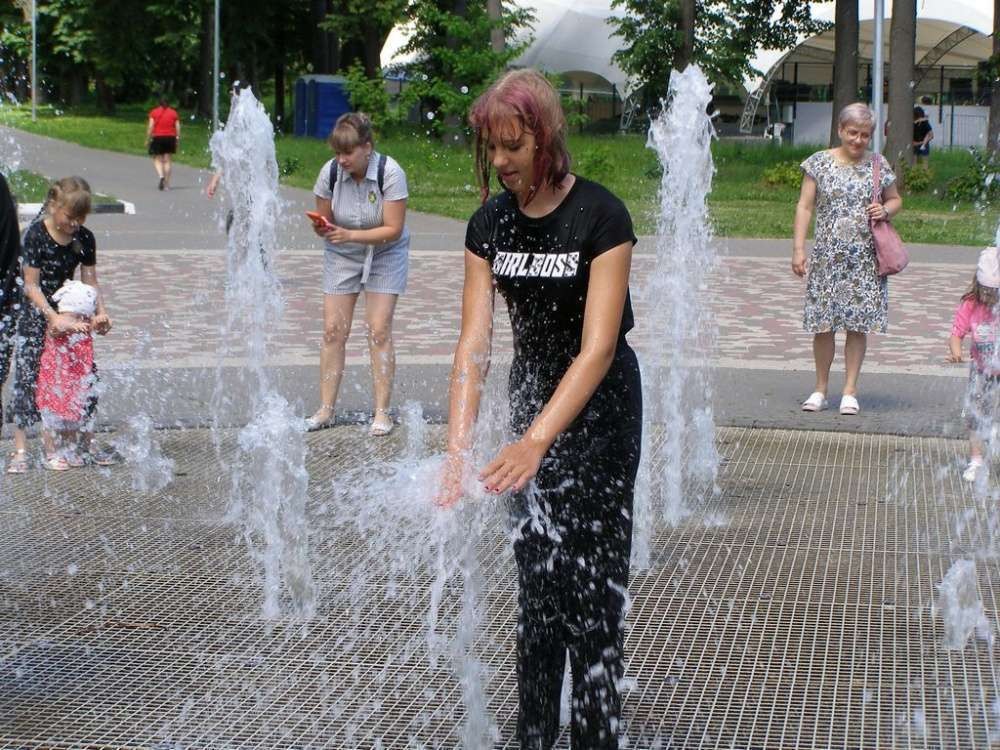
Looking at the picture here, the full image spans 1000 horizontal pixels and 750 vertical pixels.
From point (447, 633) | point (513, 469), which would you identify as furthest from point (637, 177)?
point (513, 469)

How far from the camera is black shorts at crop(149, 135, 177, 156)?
27.1 meters

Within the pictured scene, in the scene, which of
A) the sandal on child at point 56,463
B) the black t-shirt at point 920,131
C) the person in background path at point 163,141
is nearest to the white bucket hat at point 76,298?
the sandal on child at point 56,463

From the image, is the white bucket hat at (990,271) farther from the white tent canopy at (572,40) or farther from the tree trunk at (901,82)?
the white tent canopy at (572,40)

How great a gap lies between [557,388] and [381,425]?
4.63m

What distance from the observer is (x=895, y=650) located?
15.6ft

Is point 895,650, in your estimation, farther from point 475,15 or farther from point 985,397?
point 475,15

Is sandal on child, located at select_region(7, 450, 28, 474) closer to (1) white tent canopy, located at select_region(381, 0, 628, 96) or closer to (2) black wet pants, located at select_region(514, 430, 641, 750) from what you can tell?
(2) black wet pants, located at select_region(514, 430, 641, 750)

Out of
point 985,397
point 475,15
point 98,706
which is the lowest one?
point 98,706

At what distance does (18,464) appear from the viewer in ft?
23.5

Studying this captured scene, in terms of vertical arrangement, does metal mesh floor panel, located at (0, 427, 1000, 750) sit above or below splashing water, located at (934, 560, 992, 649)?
below

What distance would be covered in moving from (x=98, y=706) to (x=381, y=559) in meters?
1.76

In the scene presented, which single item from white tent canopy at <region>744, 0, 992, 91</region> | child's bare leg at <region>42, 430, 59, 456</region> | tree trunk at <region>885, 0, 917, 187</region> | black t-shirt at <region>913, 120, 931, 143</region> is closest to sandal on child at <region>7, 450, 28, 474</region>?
child's bare leg at <region>42, 430, 59, 456</region>

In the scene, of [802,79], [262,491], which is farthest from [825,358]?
[802,79]

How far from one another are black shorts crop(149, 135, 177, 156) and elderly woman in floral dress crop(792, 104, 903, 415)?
66.0 feet
